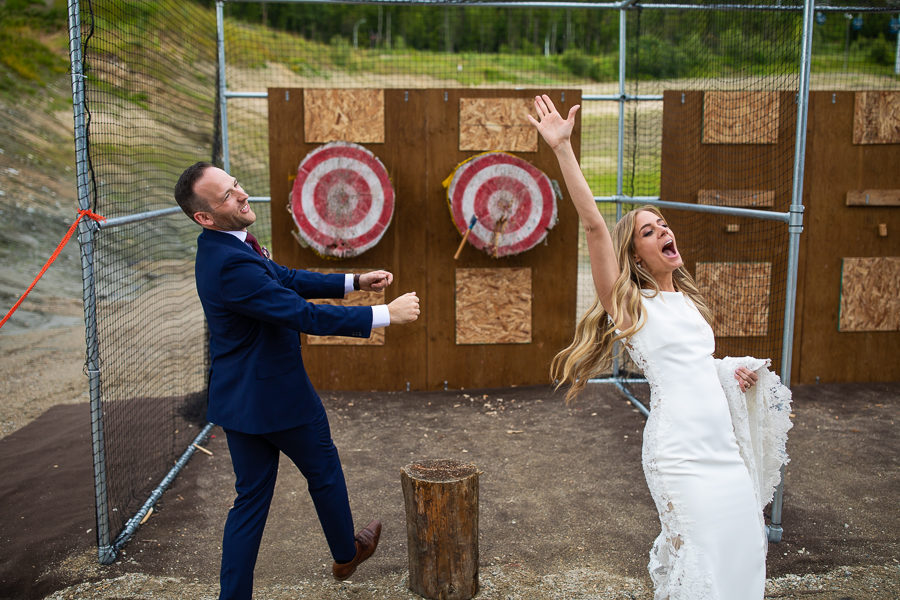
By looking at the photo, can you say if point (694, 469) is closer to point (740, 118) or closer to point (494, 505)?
point (494, 505)

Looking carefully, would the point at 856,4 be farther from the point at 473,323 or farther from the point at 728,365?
the point at 728,365

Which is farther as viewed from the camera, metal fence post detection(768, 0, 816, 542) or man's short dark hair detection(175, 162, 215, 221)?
metal fence post detection(768, 0, 816, 542)

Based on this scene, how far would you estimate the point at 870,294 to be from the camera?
17.6ft

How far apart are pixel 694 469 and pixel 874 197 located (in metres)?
4.27

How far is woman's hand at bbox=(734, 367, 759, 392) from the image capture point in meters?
2.20

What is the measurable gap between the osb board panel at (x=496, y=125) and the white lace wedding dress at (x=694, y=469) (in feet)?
10.4

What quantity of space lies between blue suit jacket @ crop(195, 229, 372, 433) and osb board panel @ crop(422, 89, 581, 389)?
2787 millimetres

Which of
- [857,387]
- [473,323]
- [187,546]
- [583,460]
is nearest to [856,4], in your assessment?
[857,387]

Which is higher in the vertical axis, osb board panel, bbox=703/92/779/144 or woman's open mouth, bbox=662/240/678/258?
osb board panel, bbox=703/92/779/144

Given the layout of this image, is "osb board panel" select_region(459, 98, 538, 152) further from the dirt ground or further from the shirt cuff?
the shirt cuff

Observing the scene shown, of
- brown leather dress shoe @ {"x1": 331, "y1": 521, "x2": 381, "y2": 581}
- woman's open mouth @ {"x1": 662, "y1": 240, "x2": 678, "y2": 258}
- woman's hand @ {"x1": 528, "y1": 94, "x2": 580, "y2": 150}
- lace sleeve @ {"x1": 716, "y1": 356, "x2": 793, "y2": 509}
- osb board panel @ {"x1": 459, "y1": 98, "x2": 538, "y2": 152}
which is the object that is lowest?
brown leather dress shoe @ {"x1": 331, "y1": 521, "x2": 381, "y2": 581}

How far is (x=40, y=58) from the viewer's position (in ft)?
58.6

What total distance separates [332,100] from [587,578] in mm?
3560

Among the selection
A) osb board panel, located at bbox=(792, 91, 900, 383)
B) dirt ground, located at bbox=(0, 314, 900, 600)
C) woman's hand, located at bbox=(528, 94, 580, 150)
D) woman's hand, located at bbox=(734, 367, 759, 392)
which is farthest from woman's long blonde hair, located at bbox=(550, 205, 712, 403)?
osb board panel, located at bbox=(792, 91, 900, 383)
